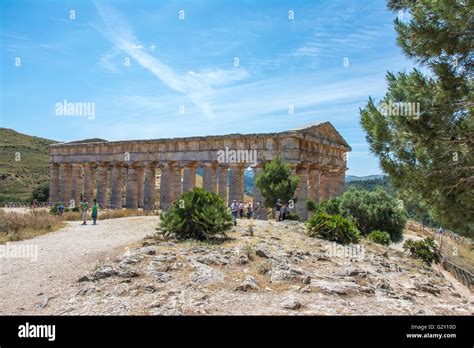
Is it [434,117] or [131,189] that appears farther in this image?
[131,189]

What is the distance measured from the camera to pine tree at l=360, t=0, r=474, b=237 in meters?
9.55

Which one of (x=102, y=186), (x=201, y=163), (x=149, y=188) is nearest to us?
(x=201, y=163)

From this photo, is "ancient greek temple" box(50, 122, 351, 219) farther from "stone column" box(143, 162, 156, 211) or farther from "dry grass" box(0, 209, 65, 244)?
"dry grass" box(0, 209, 65, 244)

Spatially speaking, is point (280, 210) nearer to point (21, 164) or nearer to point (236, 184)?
point (236, 184)

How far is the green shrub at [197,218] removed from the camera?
14945 millimetres

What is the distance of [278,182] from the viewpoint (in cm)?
2433

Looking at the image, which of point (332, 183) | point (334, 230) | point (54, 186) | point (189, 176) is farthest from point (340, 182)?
point (54, 186)

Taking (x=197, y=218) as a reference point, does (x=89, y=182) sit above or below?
above

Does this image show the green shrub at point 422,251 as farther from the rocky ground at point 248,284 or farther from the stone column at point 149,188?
the stone column at point 149,188

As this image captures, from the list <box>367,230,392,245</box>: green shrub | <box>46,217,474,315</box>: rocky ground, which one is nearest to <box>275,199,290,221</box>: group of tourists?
<box>367,230,392,245</box>: green shrub

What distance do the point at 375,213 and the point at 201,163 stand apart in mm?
14007

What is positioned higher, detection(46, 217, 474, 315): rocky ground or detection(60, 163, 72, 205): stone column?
detection(60, 163, 72, 205): stone column

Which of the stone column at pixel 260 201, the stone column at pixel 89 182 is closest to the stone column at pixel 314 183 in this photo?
the stone column at pixel 260 201

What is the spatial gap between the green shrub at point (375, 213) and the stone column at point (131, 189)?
64.4 ft
